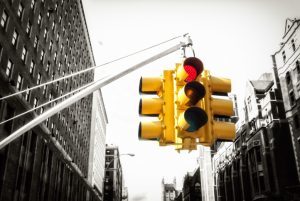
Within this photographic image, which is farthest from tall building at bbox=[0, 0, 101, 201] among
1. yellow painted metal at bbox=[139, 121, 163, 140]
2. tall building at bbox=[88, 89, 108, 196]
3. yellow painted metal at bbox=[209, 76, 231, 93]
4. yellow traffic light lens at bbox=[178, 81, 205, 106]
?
yellow traffic light lens at bbox=[178, 81, 205, 106]

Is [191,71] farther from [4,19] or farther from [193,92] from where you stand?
[4,19]

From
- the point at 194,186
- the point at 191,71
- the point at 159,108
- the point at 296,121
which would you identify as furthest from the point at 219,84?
the point at 194,186

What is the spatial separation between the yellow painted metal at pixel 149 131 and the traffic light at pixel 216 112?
1.93ft

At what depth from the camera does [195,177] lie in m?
106

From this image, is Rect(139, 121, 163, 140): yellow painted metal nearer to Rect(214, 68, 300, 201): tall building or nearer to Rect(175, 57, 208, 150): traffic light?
Rect(175, 57, 208, 150): traffic light

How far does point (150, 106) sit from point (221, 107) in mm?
A: 1043

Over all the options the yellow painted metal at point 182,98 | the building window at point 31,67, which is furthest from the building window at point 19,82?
the yellow painted metal at point 182,98

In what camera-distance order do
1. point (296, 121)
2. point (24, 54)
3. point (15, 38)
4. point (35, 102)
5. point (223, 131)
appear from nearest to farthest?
point (223, 131)
point (15, 38)
point (24, 54)
point (35, 102)
point (296, 121)

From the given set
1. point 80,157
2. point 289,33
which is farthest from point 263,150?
point 80,157

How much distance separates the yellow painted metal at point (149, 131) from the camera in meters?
5.04

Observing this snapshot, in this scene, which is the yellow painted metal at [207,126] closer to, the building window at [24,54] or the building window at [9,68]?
the building window at [9,68]

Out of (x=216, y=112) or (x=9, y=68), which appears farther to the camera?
(x=9, y=68)

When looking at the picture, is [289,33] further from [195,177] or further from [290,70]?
[195,177]

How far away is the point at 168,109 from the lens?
5191mm
